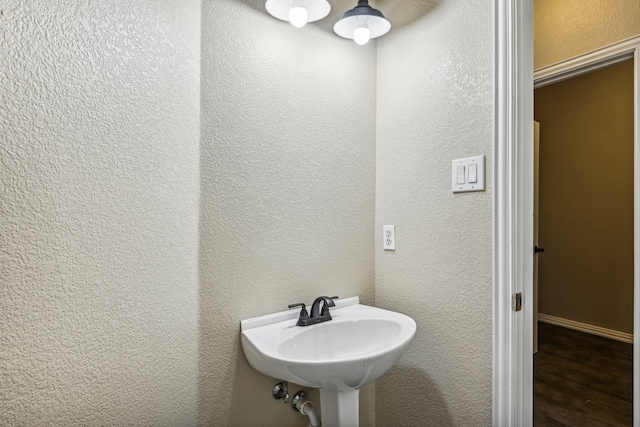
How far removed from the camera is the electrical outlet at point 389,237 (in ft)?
4.74

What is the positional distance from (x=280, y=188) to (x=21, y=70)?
77 centimetres

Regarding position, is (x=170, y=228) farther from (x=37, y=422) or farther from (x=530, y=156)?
(x=530, y=156)

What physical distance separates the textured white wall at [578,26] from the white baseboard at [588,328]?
2430 mm

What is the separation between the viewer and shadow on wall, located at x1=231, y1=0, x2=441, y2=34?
1.36 meters

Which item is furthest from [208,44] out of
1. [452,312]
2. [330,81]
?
[452,312]

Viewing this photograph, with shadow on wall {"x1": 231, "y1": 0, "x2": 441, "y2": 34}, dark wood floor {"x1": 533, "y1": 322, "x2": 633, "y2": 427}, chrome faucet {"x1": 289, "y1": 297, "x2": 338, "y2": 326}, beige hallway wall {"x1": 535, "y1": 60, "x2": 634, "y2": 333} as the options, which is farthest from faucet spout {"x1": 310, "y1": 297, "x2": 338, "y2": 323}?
beige hallway wall {"x1": 535, "y1": 60, "x2": 634, "y2": 333}

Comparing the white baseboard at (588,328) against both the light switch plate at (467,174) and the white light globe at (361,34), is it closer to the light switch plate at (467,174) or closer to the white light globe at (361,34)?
the light switch plate at (467,174)

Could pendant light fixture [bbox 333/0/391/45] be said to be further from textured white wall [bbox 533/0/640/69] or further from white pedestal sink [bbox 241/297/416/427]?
→ textured white wall [bbox 533/0/640/69]

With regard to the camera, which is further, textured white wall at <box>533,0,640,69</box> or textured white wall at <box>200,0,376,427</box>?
textured white wall at <box>533,0,640,69</box>

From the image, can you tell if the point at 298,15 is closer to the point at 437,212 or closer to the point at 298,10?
the point at 298,10

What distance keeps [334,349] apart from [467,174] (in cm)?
76

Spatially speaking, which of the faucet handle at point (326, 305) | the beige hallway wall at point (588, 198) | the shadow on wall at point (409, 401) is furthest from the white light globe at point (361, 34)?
the beige hallway wall at point (588, 198)

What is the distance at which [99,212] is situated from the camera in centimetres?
95

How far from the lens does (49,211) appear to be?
877 millimetres
